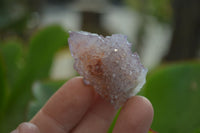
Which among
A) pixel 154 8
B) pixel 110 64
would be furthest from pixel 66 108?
pixel 154 8

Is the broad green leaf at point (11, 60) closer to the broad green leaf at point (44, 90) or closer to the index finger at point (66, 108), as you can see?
the broad green leaf at point (44, 90)

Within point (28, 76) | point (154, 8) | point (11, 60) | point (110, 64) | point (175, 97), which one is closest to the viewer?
point (110, 64)

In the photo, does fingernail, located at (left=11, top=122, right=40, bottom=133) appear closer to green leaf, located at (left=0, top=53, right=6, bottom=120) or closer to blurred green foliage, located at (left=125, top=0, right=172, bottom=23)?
green leaf, located at (left=0, top=53, right=6, bottom=120)

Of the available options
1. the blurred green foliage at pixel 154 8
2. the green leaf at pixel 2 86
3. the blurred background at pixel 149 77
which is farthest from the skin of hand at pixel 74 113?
the blurred green foliage at pixel 154 8

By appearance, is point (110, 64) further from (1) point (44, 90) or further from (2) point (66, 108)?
(1) point (44, 90)

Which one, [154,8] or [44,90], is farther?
[154,8]

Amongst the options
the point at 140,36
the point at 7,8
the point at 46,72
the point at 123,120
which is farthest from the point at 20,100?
the point at 7,8

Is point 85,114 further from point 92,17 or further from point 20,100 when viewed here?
point 92,17
